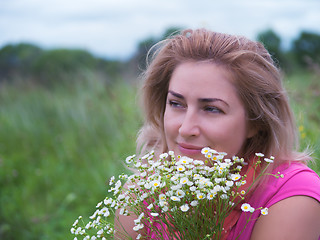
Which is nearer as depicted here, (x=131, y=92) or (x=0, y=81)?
(x=131, y=92)

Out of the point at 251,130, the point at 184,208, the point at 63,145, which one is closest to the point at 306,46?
the point at 63,145

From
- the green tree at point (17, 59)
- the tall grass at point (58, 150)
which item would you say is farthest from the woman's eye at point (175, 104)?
the green tree at point (17, 59)

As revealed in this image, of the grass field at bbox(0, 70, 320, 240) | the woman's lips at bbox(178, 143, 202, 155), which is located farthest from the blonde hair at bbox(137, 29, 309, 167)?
the grass field at bbox(0, 70, 320, 240)

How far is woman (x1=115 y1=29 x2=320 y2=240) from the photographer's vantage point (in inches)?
68.1

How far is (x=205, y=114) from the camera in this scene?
1.92 meters

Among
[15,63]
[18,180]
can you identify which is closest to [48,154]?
[18,180]

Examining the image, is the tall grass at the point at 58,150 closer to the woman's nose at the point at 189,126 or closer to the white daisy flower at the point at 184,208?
the woman's nose at the point at 189,126

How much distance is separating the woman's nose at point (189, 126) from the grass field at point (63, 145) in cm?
163

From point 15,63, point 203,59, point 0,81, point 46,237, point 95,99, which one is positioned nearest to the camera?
point 203,59

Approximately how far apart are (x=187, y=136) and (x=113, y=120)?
4.45m

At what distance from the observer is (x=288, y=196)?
1746mm

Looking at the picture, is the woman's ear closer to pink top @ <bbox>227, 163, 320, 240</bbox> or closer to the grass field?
pink top @ <bbox>227, 163, 320, 240</bbox>

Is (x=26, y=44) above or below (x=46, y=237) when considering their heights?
above

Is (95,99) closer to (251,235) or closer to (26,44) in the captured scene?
(26,44)
